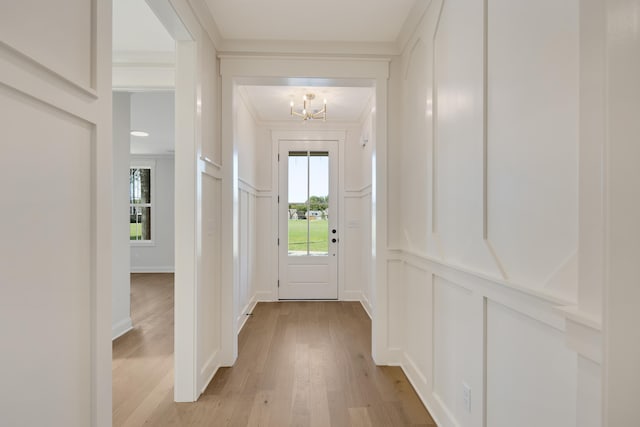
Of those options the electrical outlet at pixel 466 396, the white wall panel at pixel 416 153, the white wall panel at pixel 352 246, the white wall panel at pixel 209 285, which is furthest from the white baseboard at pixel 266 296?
the electrical outlet at pixel 466 396

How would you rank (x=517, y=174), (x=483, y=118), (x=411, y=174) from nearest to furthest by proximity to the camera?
(x=517, y=174), (x=483, y=118), (x=411, y=174)

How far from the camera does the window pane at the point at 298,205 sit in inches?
195

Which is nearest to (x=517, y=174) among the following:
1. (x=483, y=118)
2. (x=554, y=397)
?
(x=483, y=118)

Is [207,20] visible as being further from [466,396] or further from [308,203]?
[308,203]

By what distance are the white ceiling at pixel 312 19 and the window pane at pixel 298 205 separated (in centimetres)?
235

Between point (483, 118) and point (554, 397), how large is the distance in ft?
3.57

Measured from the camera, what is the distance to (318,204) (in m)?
4.98

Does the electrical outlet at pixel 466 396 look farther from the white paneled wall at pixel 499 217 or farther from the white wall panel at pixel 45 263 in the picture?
the white wall panel at pixel 45 263

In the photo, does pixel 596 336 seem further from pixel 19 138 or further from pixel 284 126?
pixel 284 126

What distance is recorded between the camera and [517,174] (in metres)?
1.23

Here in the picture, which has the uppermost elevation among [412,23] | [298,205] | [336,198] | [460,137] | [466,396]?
[412,23]

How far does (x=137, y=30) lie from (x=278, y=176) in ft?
8.50

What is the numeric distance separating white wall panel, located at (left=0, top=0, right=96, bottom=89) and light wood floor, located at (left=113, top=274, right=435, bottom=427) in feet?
6.43

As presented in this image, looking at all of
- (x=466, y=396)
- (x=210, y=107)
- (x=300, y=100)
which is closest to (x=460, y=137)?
(x=466, y=396)
